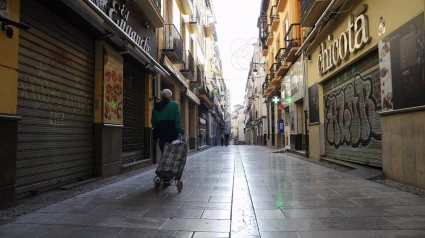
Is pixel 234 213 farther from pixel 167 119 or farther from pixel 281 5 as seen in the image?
pixel 281 5

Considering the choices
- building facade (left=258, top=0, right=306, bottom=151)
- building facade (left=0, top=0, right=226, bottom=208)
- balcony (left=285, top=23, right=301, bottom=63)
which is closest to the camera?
building facade (left=0, top=0, right=226, bottom=208)

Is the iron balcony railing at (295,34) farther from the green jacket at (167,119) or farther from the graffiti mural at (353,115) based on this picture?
the green jacket at (167,119)

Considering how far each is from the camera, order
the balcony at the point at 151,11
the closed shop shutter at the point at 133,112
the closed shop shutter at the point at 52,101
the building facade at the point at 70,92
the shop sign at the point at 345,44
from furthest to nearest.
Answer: the balcony at the point at 151,11, the closed shop shutter at the point at 133,112, the shop sign at the point at 345,44, the closed shop shutter at the point at 52,101, the building facade at the point at 70,92

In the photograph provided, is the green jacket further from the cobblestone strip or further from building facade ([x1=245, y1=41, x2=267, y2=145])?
building facade ([x1=245, y1=41, x2=267, y2=145])

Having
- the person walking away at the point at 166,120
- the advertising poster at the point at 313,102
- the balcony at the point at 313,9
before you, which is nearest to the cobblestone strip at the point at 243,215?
the person walking away at the point at 166,120

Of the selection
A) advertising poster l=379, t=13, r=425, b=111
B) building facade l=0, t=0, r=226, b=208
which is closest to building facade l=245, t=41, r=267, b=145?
building facade l=0, t=0, r=226, b=208

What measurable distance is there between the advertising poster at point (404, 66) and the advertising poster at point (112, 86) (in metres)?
5.88

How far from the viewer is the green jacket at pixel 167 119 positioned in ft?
18.7

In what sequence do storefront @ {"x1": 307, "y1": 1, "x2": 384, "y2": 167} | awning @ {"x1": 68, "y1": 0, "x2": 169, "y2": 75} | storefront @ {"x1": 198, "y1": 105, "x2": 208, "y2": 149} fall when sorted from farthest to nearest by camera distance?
storefront @ {"x1": 198, "y1": 105, "x2": 208, "y2": 149}
storefront @ {"x1": 307, "y1": 1, "x2": 384, "y2": 167}
awning @ {"x1": 68, "y1": 0, "x2": 169, "y2": 75}

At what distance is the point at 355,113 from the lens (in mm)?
8539

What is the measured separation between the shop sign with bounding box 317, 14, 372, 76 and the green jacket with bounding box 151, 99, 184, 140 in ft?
15.5

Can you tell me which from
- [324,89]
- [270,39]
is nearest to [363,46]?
[324,89]

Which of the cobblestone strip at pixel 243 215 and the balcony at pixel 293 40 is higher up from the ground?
the balcony at pixel 293 40

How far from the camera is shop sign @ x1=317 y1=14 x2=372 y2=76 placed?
739 cm
